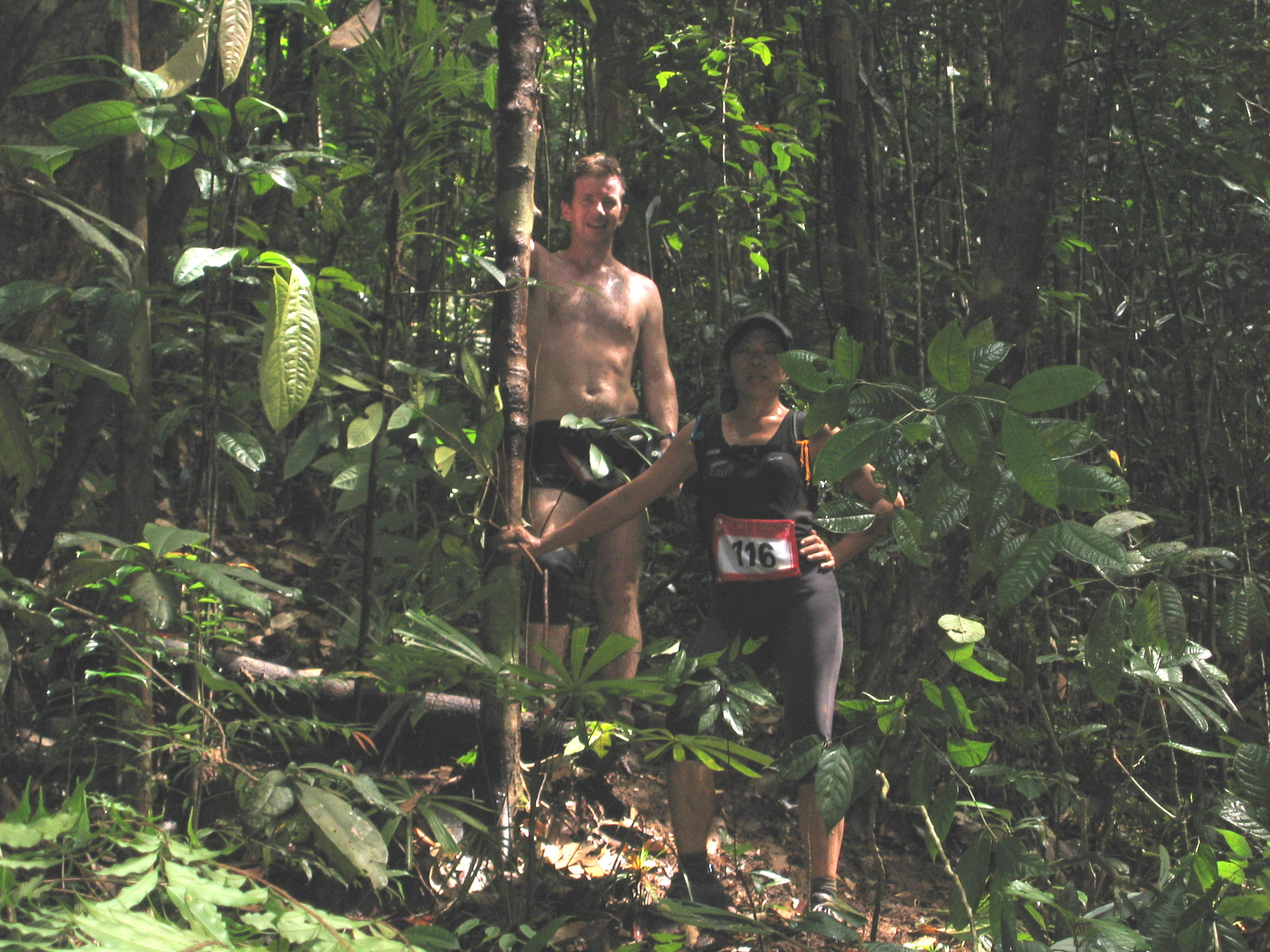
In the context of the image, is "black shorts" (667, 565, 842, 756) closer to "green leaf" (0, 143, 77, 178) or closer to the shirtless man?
the shirtless man

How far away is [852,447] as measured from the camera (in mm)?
1712

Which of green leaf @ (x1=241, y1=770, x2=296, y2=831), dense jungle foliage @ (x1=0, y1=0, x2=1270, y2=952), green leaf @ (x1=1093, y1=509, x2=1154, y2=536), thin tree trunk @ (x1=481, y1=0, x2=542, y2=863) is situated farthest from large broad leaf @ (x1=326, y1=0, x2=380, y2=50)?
green leaf @ (x1=1093, y1=509, x2=1154, y2=536)

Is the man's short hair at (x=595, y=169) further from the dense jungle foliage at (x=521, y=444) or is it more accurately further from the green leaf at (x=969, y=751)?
the green leaf at (x=969, y=751)

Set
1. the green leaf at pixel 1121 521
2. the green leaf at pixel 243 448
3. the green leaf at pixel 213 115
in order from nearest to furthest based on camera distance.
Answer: the green leaf at pixel 213 115
the green leaf at pixel 1121 521
the green leaf at pixel 243 448

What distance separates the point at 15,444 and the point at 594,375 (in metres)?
2.43

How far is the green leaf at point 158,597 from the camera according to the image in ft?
5.93

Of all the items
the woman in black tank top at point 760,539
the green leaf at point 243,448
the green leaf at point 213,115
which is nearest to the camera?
the green leaf at point 213,115

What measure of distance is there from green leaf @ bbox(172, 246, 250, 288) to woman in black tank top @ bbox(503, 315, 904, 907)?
4.31ft

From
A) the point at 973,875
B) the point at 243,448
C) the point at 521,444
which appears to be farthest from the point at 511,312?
the point at 973,875

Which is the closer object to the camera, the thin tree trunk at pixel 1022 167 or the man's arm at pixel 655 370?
the thin tree trunk at pixel 1022 167

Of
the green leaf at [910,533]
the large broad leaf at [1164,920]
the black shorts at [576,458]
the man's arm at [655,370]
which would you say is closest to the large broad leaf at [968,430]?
the green leaf at [910,533]

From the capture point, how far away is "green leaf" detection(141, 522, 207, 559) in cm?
188

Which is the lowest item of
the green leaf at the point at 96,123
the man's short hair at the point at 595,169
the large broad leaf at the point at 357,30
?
the green leaf at the point at 96,123

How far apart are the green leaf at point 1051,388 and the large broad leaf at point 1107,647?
19.9 inches
